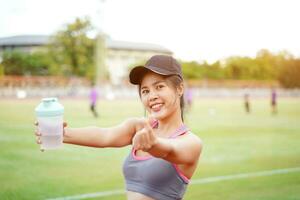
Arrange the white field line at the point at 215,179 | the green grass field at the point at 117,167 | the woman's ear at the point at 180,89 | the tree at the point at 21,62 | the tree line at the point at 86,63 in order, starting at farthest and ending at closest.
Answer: the tree line at the point at 86,63, the tree at the point at 21,62, the green grass field at the point at 117,167, the white field line at the point at 215,179, the woman's ear at the point at 180,89

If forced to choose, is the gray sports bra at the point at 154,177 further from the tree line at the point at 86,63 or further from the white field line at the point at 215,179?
the tree line at the point at 86,63

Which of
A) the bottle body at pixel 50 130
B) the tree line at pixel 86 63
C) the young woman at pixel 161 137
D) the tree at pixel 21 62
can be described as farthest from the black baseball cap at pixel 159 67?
the tree line at pixel 86 63

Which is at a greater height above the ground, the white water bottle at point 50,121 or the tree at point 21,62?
the white water bottle at point 50,121

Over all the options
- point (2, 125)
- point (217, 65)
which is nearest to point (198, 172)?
point (2, 125)

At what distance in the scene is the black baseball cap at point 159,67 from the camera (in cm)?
212

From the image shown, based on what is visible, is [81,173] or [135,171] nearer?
[135,171]

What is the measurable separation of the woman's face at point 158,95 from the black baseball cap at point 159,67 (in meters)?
0.04

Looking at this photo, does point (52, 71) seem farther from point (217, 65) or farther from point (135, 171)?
point (135, 171)

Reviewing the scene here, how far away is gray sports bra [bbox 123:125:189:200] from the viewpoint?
2092 mm

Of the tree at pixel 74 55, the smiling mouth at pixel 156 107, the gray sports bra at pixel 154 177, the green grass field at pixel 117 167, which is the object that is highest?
the smiling mouth at pixel 156 107

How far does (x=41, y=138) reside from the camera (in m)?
2.14

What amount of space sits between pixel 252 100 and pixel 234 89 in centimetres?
135

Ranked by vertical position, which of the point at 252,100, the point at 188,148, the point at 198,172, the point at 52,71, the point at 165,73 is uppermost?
the point at 165,73

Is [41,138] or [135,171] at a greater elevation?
[41,138]
